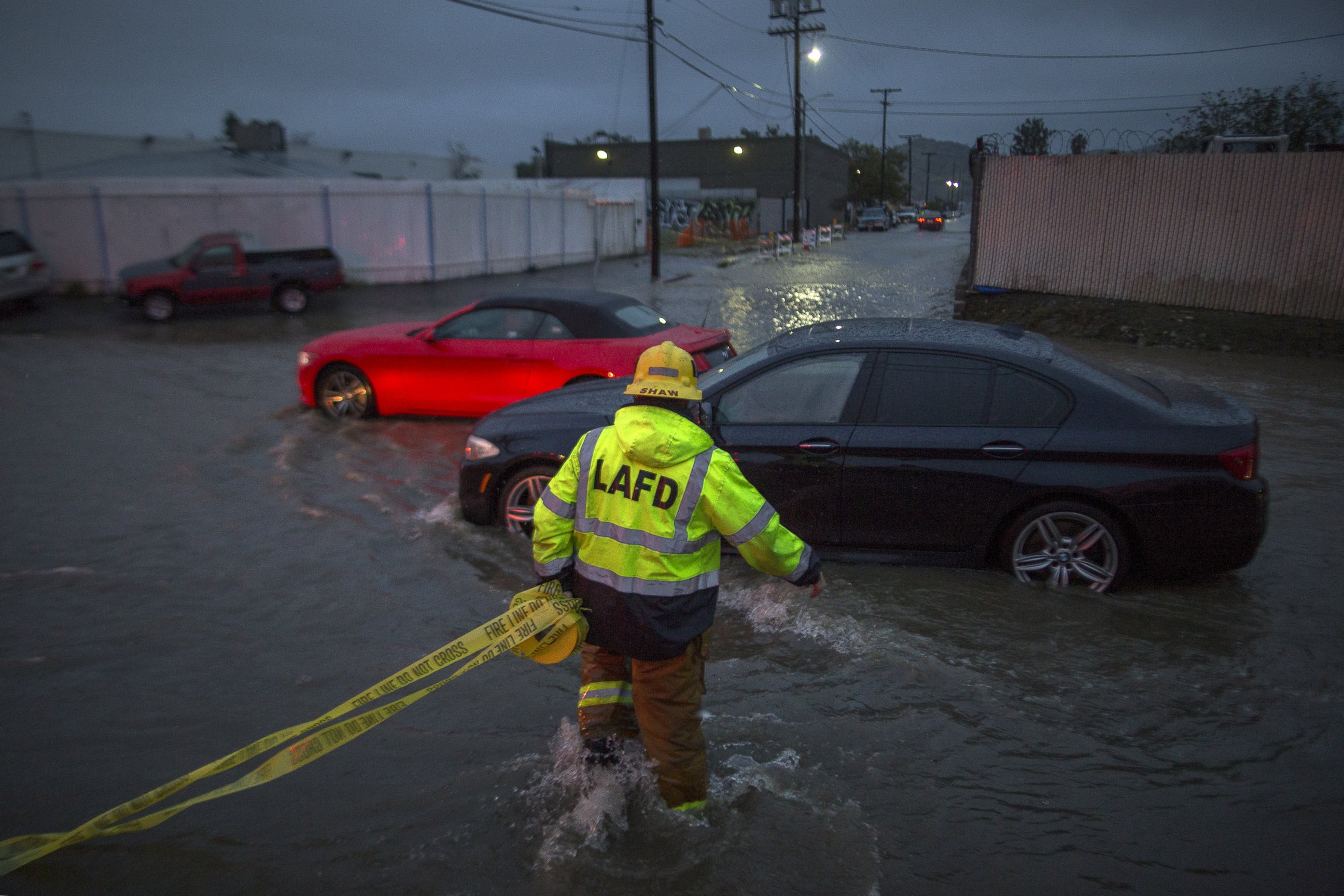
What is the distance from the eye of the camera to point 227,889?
119 inches

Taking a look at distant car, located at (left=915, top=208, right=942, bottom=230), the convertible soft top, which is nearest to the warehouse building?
distant car, located at (left=915, top=208, right=942, bottom=230)

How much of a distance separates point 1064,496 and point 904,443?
0.89 metres

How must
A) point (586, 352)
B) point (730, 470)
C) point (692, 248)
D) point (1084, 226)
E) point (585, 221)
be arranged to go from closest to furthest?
point (730, 470) < point (586, 352) < point (1084, 226) < point (585, 221) < point (692, 248)

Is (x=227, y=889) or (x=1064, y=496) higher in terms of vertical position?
(x=1064, y=496)

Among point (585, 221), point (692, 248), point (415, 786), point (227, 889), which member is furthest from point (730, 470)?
point (692, 248)

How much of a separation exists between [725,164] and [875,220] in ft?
47.8

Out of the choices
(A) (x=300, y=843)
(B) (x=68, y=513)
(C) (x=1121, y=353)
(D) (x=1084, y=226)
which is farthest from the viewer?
(D) (x=1084, y=226)

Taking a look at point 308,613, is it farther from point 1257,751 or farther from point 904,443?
point 1257,751

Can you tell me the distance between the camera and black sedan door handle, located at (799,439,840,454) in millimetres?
5137

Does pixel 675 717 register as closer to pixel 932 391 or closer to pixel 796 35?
pixel 932 391

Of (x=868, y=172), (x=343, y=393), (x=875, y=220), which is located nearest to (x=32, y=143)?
(x=343, y=393)

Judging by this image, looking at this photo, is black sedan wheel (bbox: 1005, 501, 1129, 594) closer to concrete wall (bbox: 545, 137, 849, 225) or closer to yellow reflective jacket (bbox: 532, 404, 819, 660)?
yellow reflective jacket (bbox: 532, 404, 819, 660)

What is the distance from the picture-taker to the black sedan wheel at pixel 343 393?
9445 millimetres

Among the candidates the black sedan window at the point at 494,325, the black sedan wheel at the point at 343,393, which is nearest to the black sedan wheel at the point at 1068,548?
the black sedan window at the point at 494,325
